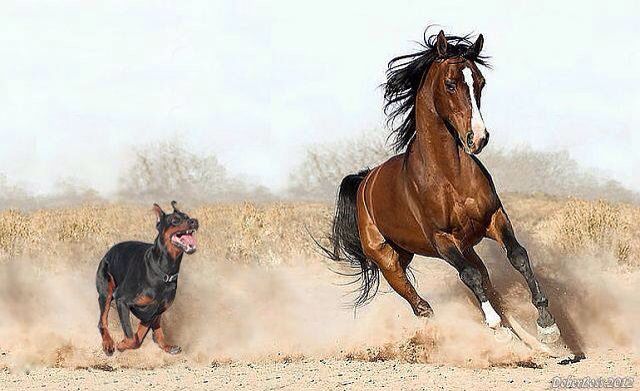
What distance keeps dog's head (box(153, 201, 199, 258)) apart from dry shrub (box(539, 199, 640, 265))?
778 centimetres

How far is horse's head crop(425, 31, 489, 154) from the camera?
7945mm

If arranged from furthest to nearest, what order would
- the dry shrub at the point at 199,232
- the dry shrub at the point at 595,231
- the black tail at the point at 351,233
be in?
the dry shrub at the point at 199,232 < the dry shrub at the point at 595,231 < the black tail at the point at 351,233

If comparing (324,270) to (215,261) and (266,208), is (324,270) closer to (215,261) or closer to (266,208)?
(215,261)

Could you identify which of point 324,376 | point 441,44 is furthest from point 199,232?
point 441,44

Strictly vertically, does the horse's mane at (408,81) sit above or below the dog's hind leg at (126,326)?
above

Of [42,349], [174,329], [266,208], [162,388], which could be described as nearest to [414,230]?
[162,388]

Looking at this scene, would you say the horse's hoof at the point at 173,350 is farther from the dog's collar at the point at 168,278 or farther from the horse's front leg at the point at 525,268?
the horse's front leg at the point at 525,268

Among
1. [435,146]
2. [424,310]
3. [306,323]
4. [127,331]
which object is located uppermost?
[435,146]

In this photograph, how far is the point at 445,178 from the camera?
8.73 metres

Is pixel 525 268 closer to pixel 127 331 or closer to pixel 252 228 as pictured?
pixel 127 331

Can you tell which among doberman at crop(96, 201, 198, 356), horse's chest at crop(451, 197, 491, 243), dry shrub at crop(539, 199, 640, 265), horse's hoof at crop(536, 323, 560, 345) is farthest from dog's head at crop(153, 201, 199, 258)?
dry shrub at crop(539, 199, 640, 265)

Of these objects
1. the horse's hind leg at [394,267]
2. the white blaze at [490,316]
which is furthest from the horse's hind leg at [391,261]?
the white blaze at [490,316]

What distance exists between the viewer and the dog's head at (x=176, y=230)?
1004 centimetres

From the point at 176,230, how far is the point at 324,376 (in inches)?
85.8
